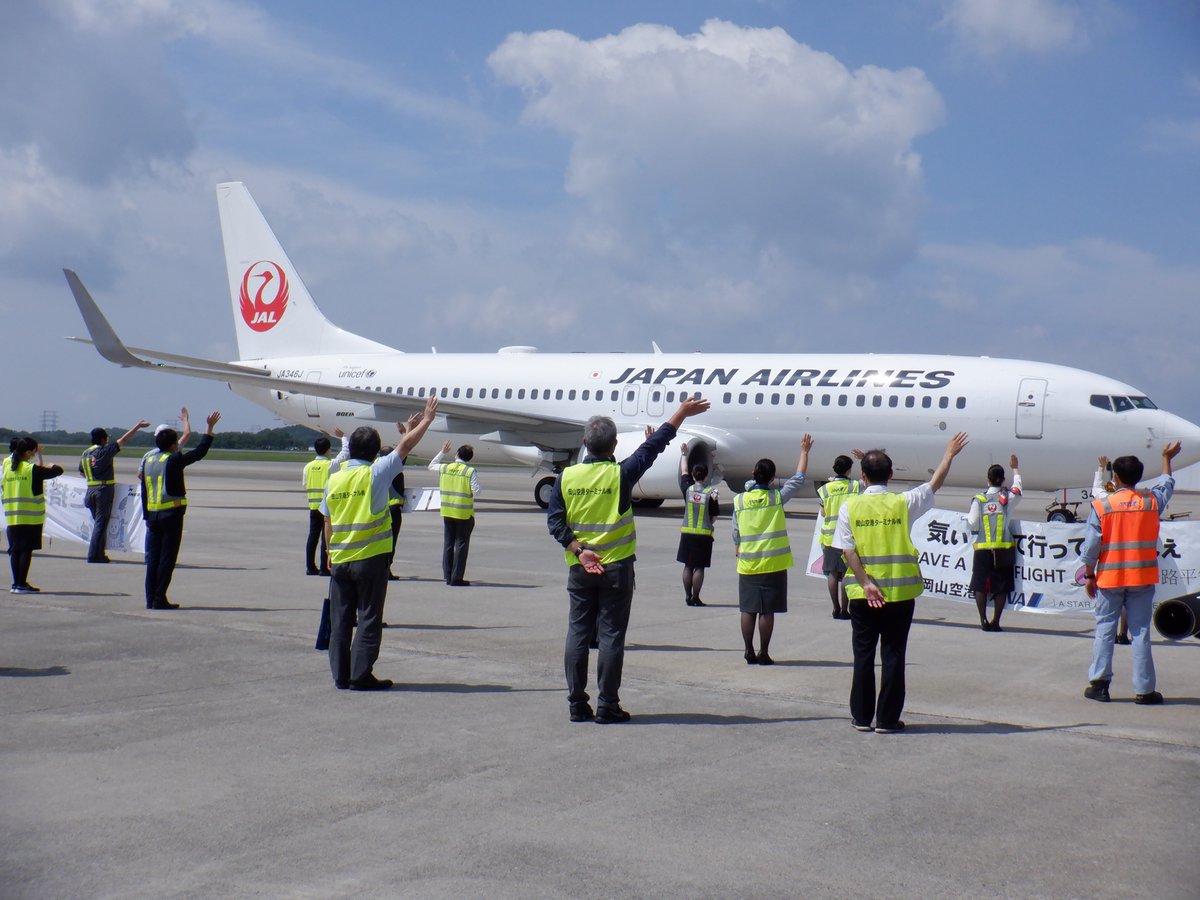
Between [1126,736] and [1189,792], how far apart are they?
1.17 metres

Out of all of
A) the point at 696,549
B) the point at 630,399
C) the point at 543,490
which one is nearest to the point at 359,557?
the point at 696,549

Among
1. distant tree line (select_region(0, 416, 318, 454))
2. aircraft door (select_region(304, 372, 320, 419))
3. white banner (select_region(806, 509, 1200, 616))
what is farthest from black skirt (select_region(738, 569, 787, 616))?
distant tree line (select_region(0, 416, 318, 454))

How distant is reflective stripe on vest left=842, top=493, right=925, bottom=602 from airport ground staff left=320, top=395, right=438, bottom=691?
2933 millimetres

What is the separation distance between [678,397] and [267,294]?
13.6 m

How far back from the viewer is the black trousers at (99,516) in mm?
14898

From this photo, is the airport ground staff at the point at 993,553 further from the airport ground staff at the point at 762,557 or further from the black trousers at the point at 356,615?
the black trousers at the point at 356,615

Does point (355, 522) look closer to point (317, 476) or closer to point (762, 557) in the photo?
point (762, 557)

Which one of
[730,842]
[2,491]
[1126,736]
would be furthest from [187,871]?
[2,491]

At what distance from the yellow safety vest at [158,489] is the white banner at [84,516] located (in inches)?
122

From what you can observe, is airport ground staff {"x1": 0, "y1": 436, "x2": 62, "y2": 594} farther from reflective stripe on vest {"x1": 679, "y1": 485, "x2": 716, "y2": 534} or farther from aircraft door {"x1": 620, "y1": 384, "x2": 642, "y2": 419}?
aircraft door {"x1": 620, "y1": 384, "x2": 642, "y2": 419}

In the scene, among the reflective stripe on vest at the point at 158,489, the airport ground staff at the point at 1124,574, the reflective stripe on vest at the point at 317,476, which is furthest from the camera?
the reflective stripe on vest at the point at 317,476

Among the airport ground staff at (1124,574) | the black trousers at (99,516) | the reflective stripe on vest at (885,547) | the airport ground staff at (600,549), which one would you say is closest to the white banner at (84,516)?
the black trousers at (99,516)

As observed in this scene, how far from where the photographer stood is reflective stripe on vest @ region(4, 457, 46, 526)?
40.0 feet

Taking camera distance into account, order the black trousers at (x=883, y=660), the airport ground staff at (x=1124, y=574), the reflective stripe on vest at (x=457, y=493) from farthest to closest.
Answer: the reflective stripe on vest at (x=457, y=493) < the airport ground staff at (x=1124, y=574) < the black trousers at (x=883, y=660)
